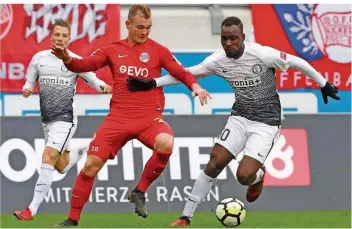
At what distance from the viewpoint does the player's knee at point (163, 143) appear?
1236 cm

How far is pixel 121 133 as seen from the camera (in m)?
12.5

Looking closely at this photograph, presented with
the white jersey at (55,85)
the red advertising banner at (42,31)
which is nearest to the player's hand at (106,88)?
the white jersey at (55,85)

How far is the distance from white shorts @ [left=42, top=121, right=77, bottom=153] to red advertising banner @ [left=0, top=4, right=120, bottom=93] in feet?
23.7

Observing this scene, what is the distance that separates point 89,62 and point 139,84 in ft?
1.93

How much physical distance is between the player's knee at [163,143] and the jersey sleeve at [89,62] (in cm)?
102

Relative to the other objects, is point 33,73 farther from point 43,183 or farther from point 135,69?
point 135,69

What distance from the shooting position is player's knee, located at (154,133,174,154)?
12.4 m

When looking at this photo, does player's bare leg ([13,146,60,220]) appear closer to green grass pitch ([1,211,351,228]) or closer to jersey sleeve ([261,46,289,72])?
green grass pitch ([1,211,351,228])

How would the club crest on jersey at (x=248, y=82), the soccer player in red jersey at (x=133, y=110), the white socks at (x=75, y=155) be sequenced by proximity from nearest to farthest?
1. the soccer player in red jersey at (x=133, y=110)
2. the club crest on jersey at (x=248, y=82)
3. the white socks at (x=75, y=155)


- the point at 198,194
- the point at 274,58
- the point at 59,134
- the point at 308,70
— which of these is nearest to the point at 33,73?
the point at 59,134

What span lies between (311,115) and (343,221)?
3.59m

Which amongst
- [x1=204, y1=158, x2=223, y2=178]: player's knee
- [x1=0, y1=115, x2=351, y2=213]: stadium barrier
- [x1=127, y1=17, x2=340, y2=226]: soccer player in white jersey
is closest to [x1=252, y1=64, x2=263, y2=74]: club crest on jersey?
[x1=127, y1=17, x2=340, y2=226]: soccer player in white jersey

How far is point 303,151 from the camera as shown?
1717 centimetres

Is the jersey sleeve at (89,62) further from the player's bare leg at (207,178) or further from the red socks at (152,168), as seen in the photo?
the player's bare leg at (207,178)
